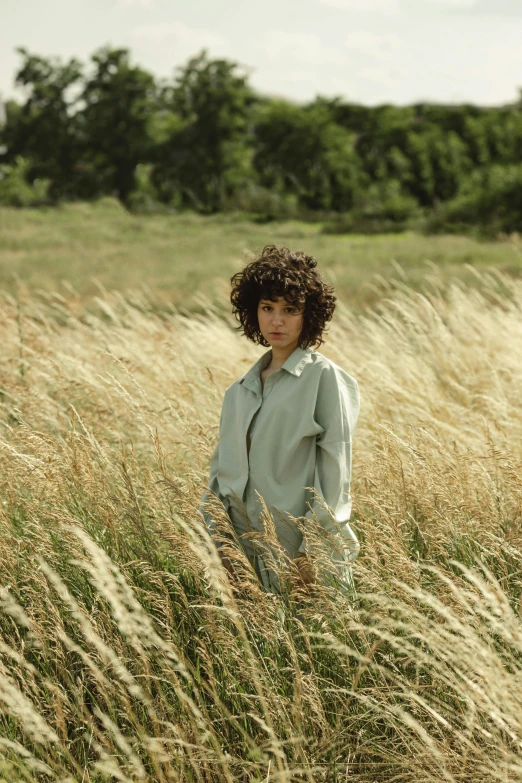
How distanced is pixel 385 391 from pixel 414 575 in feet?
6.42

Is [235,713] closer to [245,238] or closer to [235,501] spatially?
[235,501]

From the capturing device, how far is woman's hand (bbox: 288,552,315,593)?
2.16m

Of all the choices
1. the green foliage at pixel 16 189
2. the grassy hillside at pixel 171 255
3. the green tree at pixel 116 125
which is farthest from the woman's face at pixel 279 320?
the green tree at pixel 116 125

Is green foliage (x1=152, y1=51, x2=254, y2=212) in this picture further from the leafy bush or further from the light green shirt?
the light green shirt

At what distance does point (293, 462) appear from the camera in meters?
2.34

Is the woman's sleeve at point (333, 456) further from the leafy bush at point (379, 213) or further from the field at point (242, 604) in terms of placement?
the leafy bush at point (379, 213)

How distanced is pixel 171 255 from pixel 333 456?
20928 millimetres

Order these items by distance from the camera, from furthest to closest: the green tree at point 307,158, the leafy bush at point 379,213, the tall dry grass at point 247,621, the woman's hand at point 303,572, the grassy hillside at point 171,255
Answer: the green tree at point 307,158
the leafy bush at point 379,213
the grassy hillside at point 171,255
the woman's hand at point 303,572
the tall dry grass at point 247,621

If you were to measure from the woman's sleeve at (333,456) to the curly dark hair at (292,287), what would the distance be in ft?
0.72

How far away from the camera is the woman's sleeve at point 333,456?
226 cm

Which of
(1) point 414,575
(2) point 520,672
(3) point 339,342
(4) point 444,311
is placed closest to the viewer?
(2) point 520,672

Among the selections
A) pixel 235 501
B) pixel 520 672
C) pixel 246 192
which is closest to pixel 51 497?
pixel 235 501

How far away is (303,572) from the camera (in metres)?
2.24

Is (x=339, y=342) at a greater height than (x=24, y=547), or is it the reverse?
(x=339, y=342)
